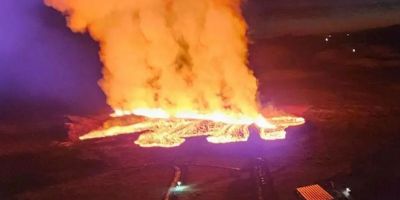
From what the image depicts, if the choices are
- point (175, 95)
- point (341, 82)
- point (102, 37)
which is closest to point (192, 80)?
point (175, 95)

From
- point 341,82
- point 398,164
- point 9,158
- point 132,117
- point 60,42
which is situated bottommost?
point 398,164

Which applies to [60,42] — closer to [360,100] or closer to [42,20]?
[42,20]

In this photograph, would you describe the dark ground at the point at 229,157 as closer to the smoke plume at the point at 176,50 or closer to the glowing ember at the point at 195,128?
the glowing ember at the point at 195,128

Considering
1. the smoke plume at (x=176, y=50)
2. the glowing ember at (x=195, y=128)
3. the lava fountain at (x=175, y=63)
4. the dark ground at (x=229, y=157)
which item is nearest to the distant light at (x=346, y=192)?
the dark ground at (x=229, y=157)

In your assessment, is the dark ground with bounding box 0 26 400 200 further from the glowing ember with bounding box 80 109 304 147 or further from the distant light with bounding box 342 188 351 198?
the glowing ember with bounding box 80 109 304 147

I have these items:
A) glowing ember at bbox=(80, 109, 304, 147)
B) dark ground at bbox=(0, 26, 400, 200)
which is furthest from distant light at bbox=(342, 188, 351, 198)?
glowing ember at bbox=(80, 109, 304, 147)
